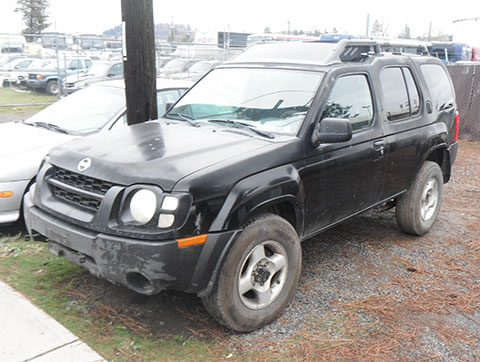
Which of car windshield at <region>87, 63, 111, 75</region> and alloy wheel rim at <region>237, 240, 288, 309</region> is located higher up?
car windshield at <region>87, 63, 111, 75</region>

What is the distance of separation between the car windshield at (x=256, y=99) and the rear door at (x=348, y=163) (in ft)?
0.74

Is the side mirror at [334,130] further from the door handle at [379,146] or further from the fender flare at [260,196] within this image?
the door handle at [379,146]

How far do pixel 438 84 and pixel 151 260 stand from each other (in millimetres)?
4269

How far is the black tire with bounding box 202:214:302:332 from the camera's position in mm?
3254

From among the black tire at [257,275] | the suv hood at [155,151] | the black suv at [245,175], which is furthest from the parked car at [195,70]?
the black tire at [257,275]

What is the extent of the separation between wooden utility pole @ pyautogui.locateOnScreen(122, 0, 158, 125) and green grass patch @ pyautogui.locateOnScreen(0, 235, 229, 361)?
5.99 ft

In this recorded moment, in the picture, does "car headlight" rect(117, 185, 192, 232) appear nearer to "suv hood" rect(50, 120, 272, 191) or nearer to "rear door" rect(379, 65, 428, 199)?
"suv hood" rect(50, 120, 272, 191)

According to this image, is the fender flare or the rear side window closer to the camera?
the fender flare

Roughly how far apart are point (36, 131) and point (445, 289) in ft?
15.5

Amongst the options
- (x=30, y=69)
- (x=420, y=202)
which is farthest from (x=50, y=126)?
(x=30, y=69)

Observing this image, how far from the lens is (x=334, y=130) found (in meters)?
3.76

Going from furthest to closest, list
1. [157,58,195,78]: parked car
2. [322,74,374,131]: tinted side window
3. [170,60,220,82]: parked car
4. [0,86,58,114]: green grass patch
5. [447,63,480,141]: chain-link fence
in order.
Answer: [157,58,195,78]: parked car
[170,60,220,82]: parked car
[0,86,58,114]: green grass patch
[447,63,480,141]: chain-link fence
[322,74,374,131]: tinted side window

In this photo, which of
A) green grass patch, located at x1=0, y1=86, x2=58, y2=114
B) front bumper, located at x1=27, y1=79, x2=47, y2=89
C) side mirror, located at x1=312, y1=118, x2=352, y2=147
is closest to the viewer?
side mirror, located at x1=312, y1=118, x2=352, y2=147

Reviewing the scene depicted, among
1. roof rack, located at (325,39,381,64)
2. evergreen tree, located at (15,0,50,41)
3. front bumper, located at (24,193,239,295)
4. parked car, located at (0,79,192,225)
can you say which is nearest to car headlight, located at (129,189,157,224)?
front bumper, located at (24,193,239,295)
